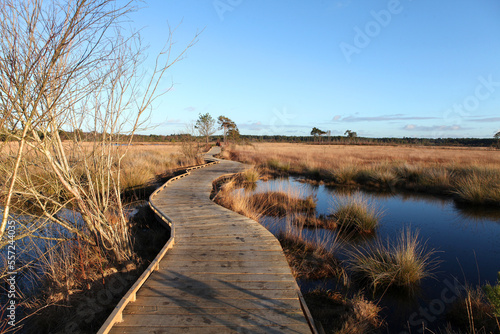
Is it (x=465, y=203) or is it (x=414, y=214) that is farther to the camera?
(x=465, y=203)

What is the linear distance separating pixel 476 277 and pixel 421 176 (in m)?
8.72

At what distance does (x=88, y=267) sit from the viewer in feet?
12.7

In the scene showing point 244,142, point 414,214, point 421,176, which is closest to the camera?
point 414,214

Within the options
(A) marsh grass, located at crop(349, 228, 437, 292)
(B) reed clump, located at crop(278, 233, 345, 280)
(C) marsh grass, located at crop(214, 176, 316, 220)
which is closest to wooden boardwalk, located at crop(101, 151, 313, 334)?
(B) reed clump, located at crop(278, 233, 345, 280)

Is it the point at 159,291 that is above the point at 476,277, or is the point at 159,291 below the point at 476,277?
above

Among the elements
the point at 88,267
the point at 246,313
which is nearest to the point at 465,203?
the point at 246,313

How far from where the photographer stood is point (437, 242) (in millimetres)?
6074

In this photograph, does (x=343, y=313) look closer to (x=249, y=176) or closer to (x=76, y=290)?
(x=76, y=290)

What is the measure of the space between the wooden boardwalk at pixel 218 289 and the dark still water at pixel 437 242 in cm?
118

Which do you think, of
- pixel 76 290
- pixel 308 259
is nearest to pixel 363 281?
pixel 308 259

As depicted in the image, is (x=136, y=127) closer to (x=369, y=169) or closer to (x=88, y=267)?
(x=88, y=267)

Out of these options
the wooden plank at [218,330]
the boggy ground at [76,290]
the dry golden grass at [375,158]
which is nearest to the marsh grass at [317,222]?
the boggy ground at [76,290]

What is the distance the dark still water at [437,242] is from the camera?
12.1 feet

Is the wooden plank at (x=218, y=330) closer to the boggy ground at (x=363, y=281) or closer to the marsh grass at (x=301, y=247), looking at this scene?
the boggy ground at (x=363, y=281)
